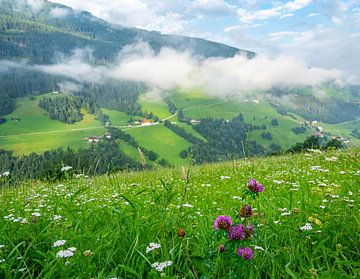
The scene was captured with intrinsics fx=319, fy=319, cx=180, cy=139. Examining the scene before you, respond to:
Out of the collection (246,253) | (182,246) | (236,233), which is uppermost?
(236,233)

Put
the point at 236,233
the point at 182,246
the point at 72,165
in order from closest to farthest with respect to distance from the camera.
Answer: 1. the point at 236,233
2. the point at 182,246
3. the point at 72,165

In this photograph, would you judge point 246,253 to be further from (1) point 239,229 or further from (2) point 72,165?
(2) point 72,165

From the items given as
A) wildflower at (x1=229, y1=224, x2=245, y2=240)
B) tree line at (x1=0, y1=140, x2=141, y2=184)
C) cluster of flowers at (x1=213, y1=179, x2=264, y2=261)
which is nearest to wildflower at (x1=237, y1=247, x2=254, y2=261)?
cluster of flowers at (x1=213, y1=179, x2=264, y2=261)

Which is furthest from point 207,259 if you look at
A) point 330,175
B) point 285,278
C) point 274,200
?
point 330,175

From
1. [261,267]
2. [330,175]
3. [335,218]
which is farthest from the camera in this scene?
[330,175]

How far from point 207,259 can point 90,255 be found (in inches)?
42.5

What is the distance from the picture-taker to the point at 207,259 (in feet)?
7.97

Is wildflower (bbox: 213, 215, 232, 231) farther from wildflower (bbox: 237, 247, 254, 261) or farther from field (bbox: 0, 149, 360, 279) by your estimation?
wildflower (bbox: 237, 247, 254, 261)

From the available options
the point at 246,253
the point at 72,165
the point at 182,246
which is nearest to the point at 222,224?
the point at 246,253

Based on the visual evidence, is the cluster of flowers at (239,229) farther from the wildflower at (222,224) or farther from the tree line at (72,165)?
the tree line at (72,165)

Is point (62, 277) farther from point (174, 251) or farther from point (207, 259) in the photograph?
point (207, 259)

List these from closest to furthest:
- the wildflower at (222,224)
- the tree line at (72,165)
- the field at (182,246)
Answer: the wildflower at (222,224) → the field at (182,246) → the tree line at (72,165)

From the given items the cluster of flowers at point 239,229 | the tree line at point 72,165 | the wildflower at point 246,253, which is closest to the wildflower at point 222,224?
the cluster of flowers at point 239,229

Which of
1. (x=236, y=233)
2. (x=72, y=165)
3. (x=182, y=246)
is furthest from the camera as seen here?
(x=72, y=165)
